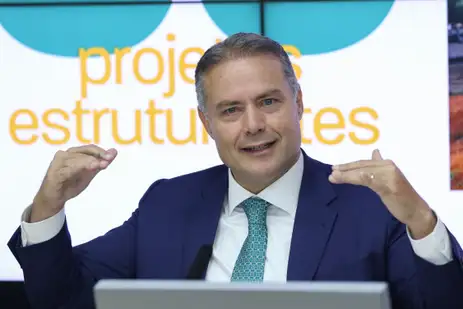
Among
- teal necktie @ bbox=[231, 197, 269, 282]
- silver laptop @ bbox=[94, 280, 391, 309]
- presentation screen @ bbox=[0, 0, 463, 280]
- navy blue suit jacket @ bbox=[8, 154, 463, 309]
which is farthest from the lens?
presentation screen @ bbox=[0, 0, 463, 280]

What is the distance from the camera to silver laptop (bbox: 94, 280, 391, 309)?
1002 millimetres

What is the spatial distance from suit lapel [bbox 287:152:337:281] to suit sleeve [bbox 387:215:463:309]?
0.19 metres

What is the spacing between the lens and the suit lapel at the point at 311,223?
6.16ft

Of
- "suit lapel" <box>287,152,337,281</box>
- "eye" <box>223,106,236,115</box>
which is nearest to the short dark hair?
"eye" <box>223,106,236,115</box>

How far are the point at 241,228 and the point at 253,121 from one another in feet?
0.99

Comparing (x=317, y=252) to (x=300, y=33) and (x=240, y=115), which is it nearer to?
(x=240, y=115)

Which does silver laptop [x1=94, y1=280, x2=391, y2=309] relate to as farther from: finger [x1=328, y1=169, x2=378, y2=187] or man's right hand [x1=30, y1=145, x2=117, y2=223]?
man's right hand [x1=30, y1=145, x2=117, y2=223]

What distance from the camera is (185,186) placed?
85.5 inches

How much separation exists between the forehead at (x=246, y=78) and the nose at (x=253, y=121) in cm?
4

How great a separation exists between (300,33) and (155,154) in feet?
2.52

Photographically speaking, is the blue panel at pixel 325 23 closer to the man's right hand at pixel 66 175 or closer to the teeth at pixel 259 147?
the teeth at pixel 259 147

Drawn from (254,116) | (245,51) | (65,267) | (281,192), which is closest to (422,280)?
(281,192)

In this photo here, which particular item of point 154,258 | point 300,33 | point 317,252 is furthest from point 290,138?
point 300,33

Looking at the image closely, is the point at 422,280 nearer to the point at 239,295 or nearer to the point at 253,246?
the point at 253,246
